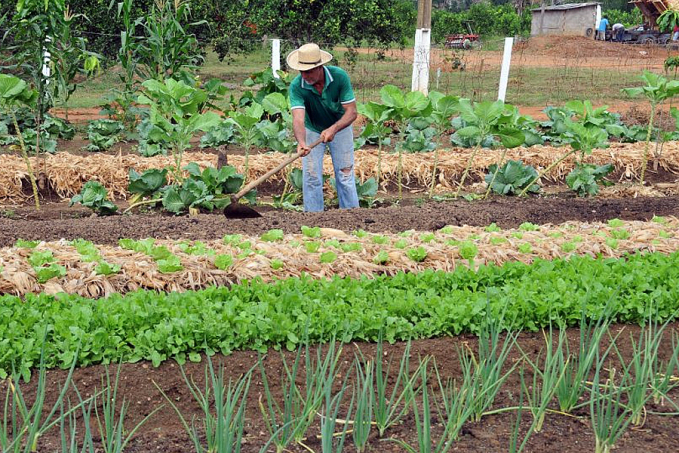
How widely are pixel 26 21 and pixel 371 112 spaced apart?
11.4 ft

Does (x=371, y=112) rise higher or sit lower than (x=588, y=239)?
higher

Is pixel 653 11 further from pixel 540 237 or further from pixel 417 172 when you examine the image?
pixel 540 237

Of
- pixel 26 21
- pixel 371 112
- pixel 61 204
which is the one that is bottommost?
pixel 61 204

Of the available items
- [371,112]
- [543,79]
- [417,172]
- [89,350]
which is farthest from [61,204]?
[543,79]

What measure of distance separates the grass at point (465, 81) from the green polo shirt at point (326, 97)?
7626 mm

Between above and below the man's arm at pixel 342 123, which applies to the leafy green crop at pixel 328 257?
below

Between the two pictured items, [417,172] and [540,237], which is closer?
[540,237]

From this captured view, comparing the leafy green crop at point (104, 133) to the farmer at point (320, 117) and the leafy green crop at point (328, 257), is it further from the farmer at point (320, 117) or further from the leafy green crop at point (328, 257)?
the leafy green crop at point (328, 257)

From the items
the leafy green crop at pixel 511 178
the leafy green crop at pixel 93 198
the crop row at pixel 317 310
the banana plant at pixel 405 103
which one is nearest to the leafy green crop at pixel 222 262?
the crop row at pixel 317 310

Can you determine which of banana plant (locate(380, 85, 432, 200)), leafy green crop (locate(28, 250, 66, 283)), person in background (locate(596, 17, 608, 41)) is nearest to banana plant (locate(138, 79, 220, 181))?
banana plant (locate(380, 85, 432, 200))

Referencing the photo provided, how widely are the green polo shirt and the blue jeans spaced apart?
0.50 ft

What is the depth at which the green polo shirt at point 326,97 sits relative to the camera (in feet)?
21.3

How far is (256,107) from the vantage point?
743 centimetres

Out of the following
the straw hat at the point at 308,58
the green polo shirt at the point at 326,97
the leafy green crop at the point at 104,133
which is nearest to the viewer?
the straw hat at the point at 308,58
